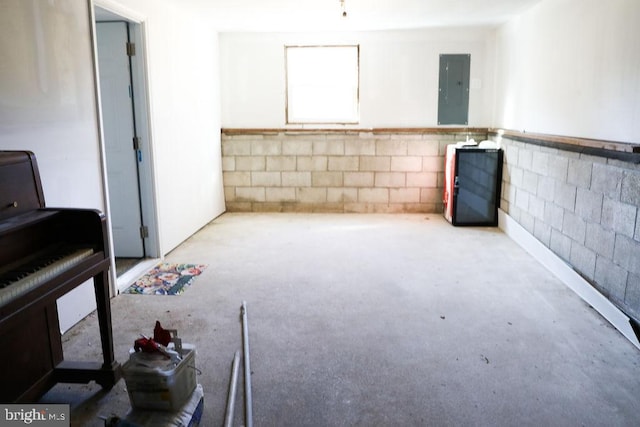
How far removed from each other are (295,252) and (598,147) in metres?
2.78

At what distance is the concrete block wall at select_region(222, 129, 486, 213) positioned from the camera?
666 cm

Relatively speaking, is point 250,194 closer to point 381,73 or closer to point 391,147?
point 391,147

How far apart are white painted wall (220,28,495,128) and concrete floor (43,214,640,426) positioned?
2406 mm

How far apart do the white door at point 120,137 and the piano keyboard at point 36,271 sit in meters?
2.38

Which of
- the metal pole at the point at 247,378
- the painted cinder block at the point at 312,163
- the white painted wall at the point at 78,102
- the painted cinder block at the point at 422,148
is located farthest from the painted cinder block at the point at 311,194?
the metal pole at the point at 247,378

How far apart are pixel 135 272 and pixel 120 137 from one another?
123 cm

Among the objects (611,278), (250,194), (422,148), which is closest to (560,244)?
(611,278)

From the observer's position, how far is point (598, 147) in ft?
11.5

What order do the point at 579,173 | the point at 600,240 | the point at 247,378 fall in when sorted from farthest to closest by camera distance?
the point at 579,173, the point at 600,240, the point at 247,378

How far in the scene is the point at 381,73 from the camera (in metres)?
6.59

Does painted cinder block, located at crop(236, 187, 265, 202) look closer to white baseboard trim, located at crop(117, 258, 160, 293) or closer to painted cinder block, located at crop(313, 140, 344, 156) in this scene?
painted cinder block, located at crop(313, 140, 344, 156)

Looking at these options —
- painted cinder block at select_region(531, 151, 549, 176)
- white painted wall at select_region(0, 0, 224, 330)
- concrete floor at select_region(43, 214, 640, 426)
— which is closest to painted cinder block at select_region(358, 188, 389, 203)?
concrete floor at select_region(43, 214, 640, 426)

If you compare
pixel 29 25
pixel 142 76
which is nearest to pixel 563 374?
pixel 29 25

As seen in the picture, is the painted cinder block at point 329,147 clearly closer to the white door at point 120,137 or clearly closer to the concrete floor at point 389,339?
the concrete floor at point 389,339
